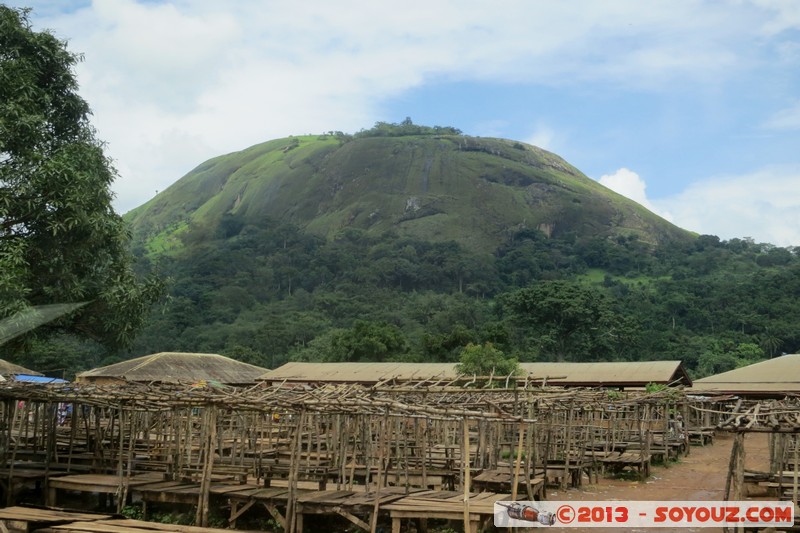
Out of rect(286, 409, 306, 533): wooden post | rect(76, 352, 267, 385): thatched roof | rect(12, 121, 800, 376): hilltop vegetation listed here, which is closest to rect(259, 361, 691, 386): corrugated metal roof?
rect(76, 352, 267, 385): thatched roof

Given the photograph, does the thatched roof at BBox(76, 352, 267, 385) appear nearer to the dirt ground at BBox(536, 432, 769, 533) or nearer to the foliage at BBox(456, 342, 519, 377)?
the foliage at BBox(456, 342, 519, 377)

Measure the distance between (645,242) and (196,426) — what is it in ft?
299

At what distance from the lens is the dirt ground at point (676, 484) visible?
15.9 meters

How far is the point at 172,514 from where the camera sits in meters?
13.6

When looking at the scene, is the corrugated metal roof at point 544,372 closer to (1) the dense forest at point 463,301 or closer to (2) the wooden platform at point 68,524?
(1) the dense forest at point 463,301

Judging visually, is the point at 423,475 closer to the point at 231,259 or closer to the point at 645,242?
the point at 231,259

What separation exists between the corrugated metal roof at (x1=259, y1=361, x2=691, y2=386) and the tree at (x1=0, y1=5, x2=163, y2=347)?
15909mm

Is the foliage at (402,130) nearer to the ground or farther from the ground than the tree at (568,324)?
farther from the ground

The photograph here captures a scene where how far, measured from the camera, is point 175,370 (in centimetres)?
3216

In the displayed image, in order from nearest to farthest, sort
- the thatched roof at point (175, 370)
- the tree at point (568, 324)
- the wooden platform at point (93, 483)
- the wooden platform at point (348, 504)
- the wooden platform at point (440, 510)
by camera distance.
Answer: the wooden platform at point (440, 510) → the wooden platform at point (348, 504) → the wooden platform at point (93, 483) → the thatched roof at point (175, 370) → the tree at point (568, 324)

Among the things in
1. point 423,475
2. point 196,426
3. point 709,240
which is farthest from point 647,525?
point 709,240

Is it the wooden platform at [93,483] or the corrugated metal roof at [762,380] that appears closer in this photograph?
the wooden platform at [93,483]

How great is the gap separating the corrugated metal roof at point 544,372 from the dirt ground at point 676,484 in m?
6.77

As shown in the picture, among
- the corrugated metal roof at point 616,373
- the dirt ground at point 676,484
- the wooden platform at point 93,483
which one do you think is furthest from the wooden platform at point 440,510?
the corrugated metal roof at point 616,373
